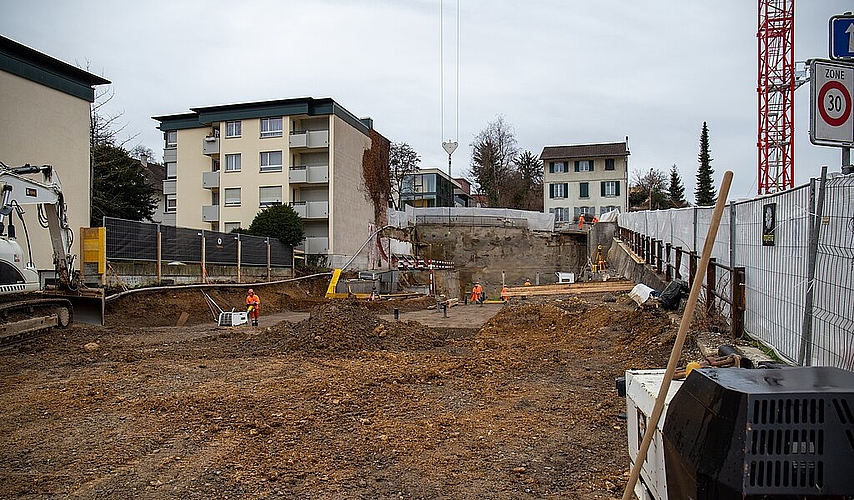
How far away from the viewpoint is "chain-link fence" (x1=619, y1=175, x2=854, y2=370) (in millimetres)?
5080

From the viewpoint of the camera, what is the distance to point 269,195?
40.2 metres

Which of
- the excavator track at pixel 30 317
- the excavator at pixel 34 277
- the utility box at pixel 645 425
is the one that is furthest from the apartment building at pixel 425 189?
the utility box at pixel 645 425

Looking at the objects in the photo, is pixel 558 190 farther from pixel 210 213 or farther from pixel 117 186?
pixel 117 186

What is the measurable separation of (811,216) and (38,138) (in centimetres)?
2733

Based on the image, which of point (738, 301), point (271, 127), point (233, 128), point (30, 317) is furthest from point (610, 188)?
point (738, 301)

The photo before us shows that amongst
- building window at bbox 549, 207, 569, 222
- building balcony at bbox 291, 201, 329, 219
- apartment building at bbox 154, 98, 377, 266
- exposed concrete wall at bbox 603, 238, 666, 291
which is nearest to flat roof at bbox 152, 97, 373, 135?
apartment building at bbox 154, 98, 377, 266

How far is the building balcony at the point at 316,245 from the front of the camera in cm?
3906

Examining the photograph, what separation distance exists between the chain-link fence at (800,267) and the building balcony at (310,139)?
31.5 meters

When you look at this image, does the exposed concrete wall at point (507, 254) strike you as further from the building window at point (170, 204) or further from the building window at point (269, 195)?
the building window at point (170, 204)

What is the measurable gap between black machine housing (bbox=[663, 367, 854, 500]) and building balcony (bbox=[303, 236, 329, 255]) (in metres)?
37.4

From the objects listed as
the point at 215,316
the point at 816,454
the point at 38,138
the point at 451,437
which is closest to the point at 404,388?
the point at 451,437

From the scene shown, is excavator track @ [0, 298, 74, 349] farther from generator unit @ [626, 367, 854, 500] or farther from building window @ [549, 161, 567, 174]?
building window @ [549, 161, 567, 174]

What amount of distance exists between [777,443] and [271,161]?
40320 mm

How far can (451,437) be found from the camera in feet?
21.6
